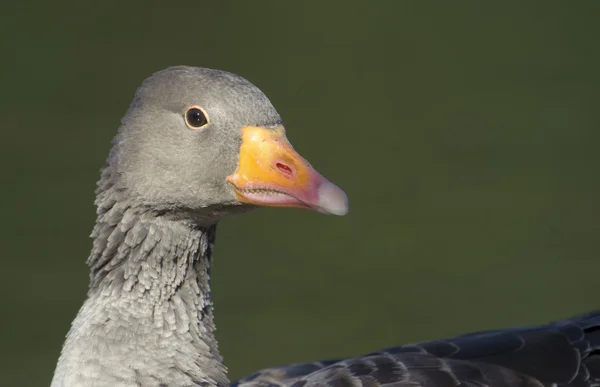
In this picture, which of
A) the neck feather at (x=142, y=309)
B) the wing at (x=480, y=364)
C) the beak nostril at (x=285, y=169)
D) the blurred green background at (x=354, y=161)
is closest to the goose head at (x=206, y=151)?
the beak nostril at (x=285, y=169)

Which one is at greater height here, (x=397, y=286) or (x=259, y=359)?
(x=397, y=286)

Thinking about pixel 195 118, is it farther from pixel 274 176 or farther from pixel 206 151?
pixel 274 176

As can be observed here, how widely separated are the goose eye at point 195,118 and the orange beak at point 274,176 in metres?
0.20

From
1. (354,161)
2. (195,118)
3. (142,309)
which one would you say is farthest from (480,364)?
(354,161)

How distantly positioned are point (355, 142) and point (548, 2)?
5049 millimetres

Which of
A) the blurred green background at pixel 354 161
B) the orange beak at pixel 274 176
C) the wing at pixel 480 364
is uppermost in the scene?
the blurred green background at pixel 354 161

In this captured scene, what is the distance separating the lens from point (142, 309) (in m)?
5.77

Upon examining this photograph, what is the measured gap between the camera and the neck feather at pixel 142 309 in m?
5.62

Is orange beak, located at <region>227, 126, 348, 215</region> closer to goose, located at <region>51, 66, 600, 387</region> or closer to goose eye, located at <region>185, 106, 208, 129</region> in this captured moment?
goose, located at <region>51, 66, 600, 387</region>

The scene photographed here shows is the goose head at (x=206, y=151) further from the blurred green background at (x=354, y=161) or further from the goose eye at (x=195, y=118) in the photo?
the blurred green background at (x=354, y=161)

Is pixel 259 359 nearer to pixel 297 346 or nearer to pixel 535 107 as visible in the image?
pixel 297 346

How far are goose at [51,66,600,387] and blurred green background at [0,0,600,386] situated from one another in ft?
9.56

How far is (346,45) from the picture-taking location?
14.4 m

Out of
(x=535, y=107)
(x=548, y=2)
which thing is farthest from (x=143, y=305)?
(x=548, y=2)
